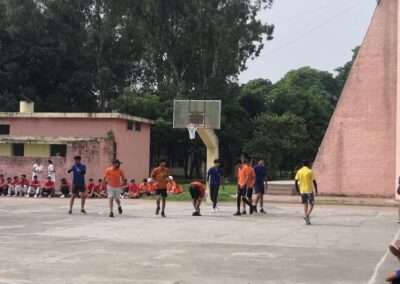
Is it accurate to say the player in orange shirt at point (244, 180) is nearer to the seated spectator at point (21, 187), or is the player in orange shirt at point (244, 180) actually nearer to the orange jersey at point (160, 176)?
the orange jersey at point (160, 176)

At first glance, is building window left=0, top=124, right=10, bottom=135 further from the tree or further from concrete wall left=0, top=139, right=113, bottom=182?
the tree

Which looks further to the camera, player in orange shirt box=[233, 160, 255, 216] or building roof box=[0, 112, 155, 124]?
building roof box=[0, 112, 155, 124]

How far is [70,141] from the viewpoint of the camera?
99.0 feet

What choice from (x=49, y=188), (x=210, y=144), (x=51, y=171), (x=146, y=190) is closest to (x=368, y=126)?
(x=210, y=144)

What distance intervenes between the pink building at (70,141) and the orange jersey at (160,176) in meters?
13.2

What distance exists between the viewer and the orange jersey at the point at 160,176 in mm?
17062

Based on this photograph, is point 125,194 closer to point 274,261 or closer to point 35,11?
point 274,261

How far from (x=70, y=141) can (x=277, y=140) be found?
58.0 feet

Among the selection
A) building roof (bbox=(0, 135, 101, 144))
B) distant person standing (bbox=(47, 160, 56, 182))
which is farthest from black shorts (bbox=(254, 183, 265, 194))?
building roof (bbox=(0, 135, 101, 144))

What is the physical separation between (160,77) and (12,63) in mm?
11927

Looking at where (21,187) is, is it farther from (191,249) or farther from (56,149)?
(191,249)

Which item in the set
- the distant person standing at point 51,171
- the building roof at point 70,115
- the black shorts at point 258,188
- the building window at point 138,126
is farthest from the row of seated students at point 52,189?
the black shorts at point 258,188

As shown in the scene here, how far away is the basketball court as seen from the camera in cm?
788

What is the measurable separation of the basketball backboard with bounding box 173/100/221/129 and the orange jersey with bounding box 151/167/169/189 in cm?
499
